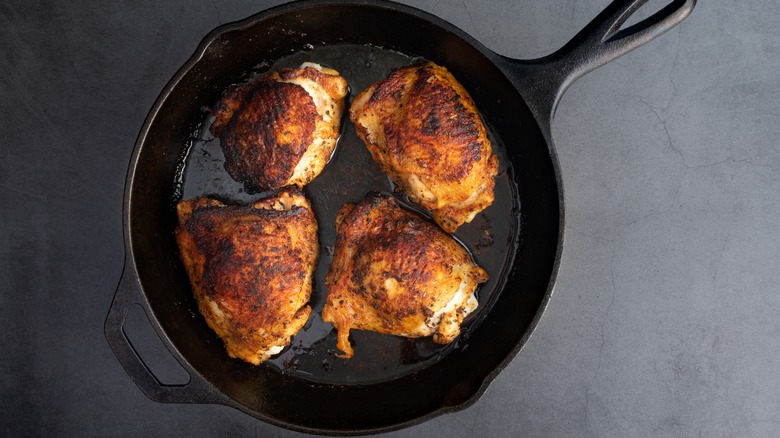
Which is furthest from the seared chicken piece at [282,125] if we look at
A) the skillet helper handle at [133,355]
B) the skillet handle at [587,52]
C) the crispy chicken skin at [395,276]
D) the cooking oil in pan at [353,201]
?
the skillet handle at [587,52]

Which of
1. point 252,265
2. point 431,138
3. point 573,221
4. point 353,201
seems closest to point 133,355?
point 252,265

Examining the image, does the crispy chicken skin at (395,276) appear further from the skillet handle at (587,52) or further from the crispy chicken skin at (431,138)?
the skillet handle at (587,52)

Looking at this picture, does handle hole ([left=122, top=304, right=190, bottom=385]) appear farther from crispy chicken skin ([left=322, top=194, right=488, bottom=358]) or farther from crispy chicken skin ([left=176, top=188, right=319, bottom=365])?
crispy chicken skin ([left=322, top=194, right=488, bottom=358])

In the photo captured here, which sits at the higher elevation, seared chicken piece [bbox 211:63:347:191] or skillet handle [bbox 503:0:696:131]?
seared chicken piece [bbox 211:63:347:191]

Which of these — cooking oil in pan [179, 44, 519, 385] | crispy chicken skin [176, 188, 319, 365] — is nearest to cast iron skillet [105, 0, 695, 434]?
cooking oil in pan [179, 44, 519, 385]

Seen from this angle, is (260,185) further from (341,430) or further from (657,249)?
(657,249)

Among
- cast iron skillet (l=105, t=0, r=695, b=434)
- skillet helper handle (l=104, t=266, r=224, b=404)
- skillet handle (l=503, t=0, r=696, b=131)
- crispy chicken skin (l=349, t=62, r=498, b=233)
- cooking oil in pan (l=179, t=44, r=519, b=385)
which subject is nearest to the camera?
skillet handle (l=503, t=0, r=696, b=131)

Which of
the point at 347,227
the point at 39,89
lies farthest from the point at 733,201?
the point at 39,89
